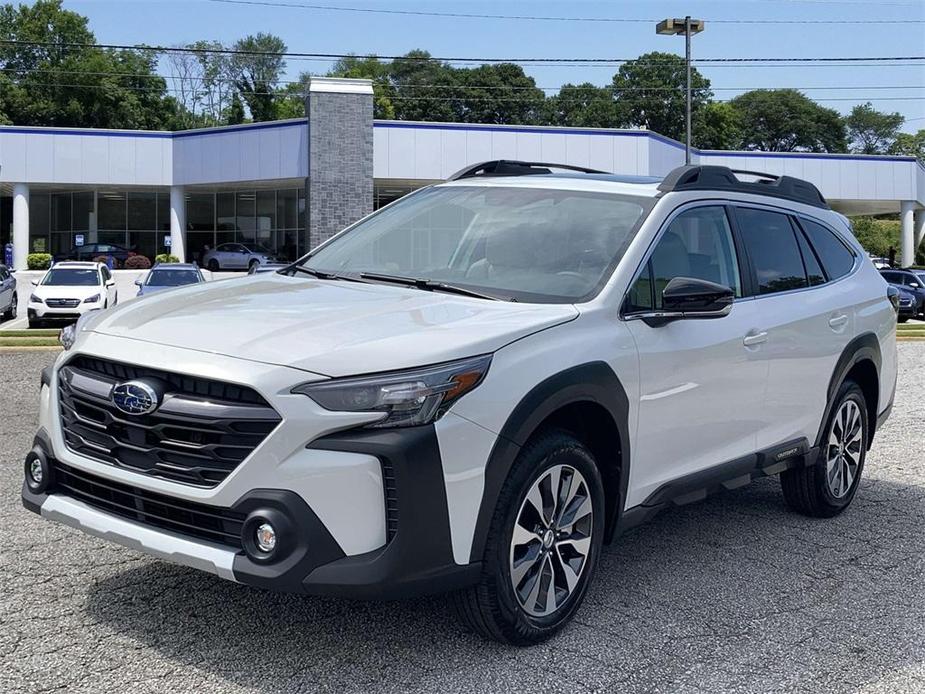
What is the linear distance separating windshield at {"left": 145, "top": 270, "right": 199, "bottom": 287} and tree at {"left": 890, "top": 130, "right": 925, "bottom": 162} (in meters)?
119

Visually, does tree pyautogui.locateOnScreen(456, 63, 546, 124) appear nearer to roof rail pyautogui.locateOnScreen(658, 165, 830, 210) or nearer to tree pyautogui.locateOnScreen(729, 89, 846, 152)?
tree pyautogui.locateOnScreen(729, 89, 846, 152)

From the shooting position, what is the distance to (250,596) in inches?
169

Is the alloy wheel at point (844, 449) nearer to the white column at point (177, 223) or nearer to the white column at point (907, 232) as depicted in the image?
the white column at point (177, 223)

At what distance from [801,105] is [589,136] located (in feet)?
250

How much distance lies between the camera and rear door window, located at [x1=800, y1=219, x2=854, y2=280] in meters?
5.95

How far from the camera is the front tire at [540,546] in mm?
3641

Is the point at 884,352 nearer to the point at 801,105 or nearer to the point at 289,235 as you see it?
the point at 289,235

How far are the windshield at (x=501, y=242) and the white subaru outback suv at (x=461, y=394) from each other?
0.01 meters

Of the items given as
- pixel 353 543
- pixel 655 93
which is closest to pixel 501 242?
pixel 353 543

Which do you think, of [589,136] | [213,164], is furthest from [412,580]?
[213,164]

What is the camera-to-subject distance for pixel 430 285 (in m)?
4.37

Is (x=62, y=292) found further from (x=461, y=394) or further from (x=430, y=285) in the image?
(x=461, y=394)

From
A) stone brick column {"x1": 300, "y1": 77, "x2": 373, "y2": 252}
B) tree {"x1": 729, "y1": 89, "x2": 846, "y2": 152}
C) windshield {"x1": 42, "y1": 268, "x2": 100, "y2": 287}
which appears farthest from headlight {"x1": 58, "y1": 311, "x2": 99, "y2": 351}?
tree {"x1": 729, "y1": 89, "x2": 846, "y2": 152}

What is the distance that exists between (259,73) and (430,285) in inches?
4319
